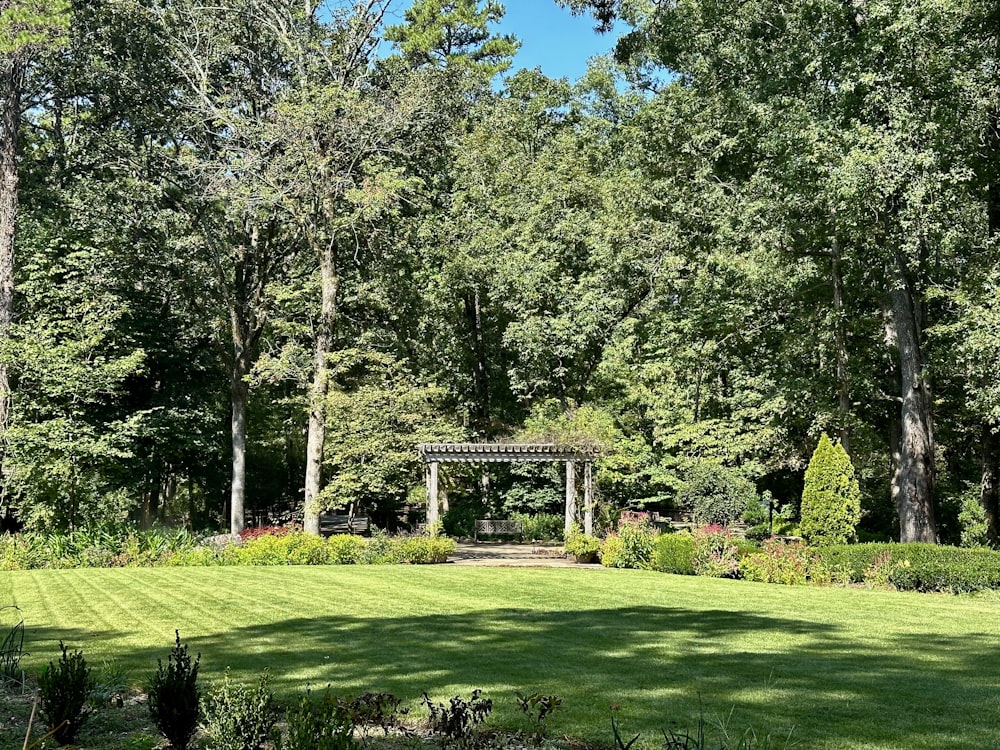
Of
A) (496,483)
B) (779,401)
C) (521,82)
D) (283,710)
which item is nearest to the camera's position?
(283,710)

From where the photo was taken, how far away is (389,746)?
15.6 ft

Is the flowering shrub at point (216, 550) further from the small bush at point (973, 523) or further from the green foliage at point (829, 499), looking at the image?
the small bush at point (973, 523)

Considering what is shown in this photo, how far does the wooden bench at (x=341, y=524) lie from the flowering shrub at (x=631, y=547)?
965 centimetres

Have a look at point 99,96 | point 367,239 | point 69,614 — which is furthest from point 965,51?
point 99,96

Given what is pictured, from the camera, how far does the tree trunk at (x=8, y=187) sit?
1928 centimetres

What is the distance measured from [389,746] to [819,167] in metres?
14.3

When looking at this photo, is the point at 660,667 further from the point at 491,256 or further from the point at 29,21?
the point at 491,256

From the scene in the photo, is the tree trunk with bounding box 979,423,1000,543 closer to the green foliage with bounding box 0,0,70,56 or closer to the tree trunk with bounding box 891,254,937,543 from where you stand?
the tree trunk with bounding box 891,254,937,543

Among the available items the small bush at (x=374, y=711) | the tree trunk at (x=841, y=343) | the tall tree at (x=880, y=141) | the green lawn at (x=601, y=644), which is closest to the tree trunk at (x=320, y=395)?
the green lawn at (x=601, y=644)

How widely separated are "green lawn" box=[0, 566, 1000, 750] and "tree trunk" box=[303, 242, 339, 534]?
6964 millimetres

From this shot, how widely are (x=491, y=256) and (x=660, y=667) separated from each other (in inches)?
820

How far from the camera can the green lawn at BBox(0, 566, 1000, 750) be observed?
5.55 metres

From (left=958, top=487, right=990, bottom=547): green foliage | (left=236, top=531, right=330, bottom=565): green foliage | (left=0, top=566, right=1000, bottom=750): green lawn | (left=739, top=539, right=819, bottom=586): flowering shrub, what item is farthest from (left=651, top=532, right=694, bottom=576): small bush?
(left=958, top=487, right=990, bottom=547): green foliage

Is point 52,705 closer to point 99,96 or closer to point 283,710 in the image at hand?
point 283,710
